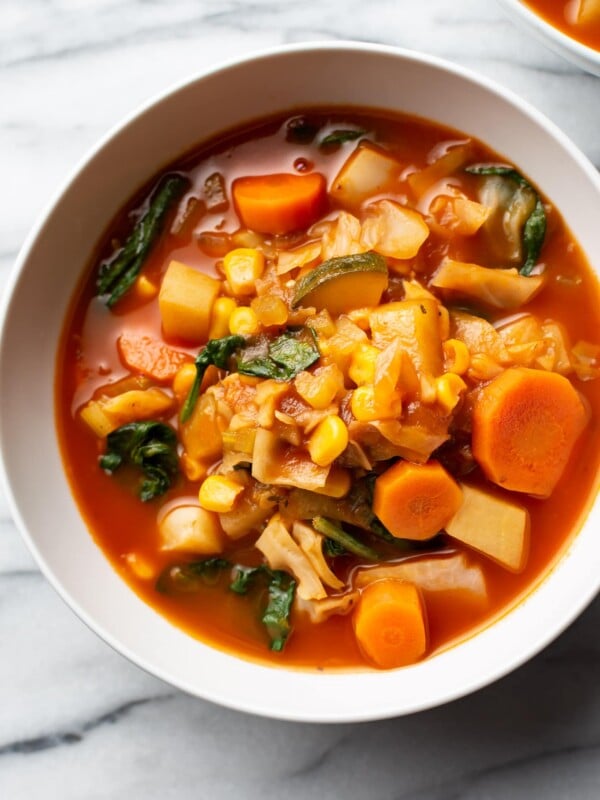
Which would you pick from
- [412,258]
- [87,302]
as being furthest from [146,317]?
[412,258]

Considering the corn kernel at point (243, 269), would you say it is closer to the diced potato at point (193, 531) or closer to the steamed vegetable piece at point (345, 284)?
the steamed vegetable piece at point (345, 284)

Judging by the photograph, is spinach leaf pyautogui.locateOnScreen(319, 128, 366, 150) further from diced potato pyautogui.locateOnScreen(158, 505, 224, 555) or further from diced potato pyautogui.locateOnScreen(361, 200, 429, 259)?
diced potato pyautogui.locateOnScreen(158, 505, 224, 555)

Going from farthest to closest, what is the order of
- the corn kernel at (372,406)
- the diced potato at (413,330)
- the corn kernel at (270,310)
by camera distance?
the corn kernel at (270,310) < the diced potato at (413,330) < the corn kernel at (372,406)

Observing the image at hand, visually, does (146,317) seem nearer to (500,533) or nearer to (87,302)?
(87,302)

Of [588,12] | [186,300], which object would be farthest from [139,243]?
[588,12]

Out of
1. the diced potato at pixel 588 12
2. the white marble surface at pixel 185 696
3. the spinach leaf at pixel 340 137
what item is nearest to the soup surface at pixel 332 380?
the spinach leaf at pixel 340 137

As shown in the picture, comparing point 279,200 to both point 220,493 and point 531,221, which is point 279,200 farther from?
point 220,493

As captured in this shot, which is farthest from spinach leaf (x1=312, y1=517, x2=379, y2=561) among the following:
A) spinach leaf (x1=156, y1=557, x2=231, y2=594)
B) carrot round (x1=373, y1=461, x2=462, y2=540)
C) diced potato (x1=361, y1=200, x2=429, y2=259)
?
diced potato (x1=361, y1=200, x2=429, y2=259)
